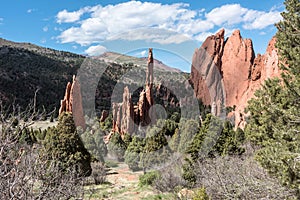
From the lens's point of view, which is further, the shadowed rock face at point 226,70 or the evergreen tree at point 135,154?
the shadowed rock face at point 226,70

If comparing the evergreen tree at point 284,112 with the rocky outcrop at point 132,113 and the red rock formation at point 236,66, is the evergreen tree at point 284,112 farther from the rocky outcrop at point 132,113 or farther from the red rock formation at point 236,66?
the red rock formation at point 236,66

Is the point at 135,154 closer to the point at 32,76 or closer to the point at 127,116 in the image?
the point at 127,116

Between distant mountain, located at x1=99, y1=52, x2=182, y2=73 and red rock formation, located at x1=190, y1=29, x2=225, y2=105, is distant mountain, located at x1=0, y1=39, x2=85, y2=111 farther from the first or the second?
red rock formation, located at x1=190, y1=29, x2=225, y2=105

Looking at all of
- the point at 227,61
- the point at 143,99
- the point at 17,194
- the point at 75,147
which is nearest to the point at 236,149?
the point at 75,147

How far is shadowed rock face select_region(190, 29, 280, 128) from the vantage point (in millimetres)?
58281

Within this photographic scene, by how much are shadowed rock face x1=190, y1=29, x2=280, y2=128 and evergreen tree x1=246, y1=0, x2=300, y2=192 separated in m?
48.0

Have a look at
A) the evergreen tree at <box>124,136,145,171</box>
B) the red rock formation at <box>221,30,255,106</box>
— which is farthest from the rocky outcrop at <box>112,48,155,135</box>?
the red rock formation at <box>221,30,255,106</box>

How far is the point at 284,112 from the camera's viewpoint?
22.4 ft

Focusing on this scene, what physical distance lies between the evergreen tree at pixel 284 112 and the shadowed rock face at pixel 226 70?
48.0m

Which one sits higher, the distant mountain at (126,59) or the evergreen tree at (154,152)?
the distant mountain at (126,59)

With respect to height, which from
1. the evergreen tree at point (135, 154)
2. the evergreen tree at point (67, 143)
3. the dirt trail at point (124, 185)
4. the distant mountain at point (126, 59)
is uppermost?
the distant mountain at point (126, 59)

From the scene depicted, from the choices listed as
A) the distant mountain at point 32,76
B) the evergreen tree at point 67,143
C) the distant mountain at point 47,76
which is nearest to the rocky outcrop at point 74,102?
the distant mountain at point 47,76

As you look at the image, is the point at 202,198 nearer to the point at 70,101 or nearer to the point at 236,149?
the point at 236,149

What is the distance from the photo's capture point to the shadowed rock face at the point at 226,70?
191 feet
